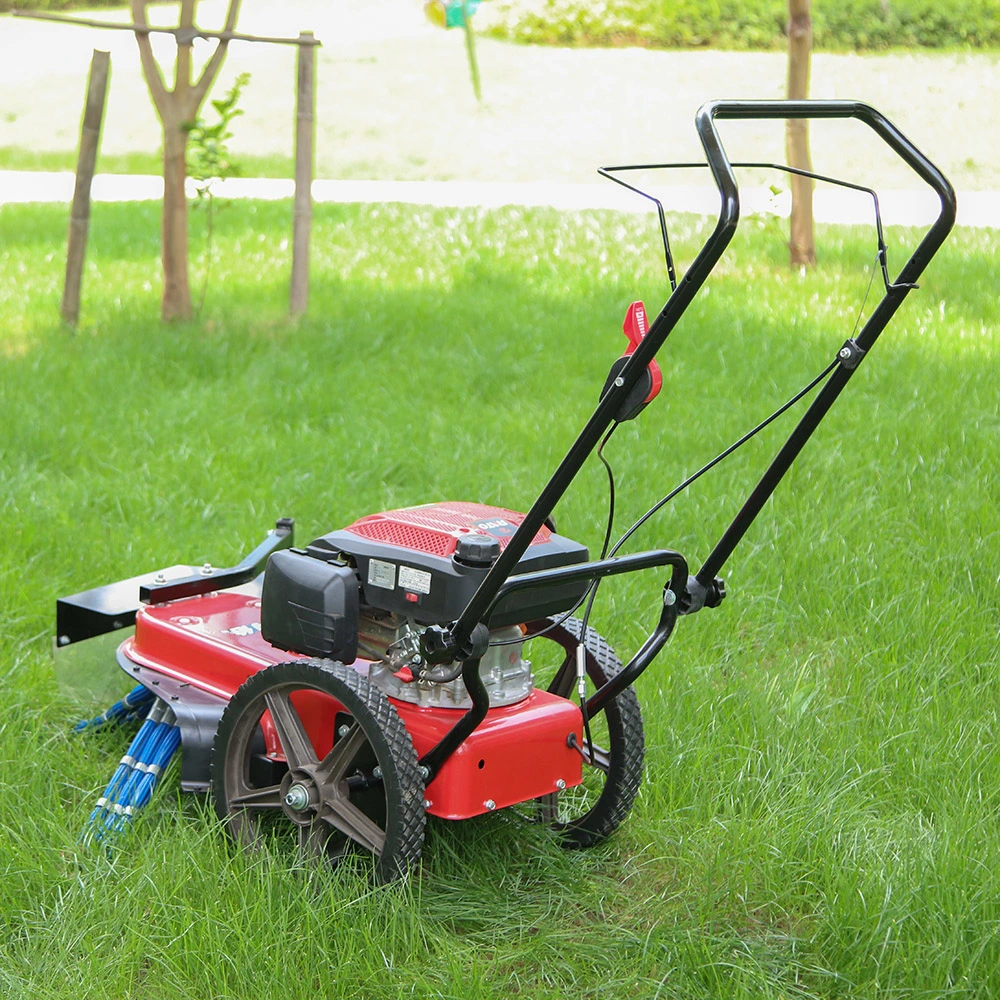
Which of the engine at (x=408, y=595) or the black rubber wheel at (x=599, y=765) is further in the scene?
the black rubber wheel at (x=599, y=765)

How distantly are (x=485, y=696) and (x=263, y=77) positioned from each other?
1982cm

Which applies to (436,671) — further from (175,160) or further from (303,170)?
(175,160)

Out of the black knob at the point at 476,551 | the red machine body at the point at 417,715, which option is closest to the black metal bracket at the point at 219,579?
the red machine body at the point at 417,715

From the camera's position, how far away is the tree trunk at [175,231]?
21.7 ft

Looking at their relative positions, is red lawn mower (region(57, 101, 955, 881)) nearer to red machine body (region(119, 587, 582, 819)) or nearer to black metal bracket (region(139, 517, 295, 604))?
red machine body (region(119, 587, 582, 819))

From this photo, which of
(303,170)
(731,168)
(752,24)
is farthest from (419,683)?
(752,24)

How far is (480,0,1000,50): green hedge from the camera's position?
66.5ft

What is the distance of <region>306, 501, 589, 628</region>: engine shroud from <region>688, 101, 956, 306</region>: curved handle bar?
734mm

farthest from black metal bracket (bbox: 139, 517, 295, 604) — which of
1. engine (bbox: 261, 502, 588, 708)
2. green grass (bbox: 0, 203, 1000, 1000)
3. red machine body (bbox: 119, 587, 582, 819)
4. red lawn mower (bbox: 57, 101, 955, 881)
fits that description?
engine (bbox: 261, 502, 588, 708)

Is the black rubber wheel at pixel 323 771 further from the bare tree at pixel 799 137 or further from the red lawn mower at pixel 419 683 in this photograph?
the bare tree at pixel 799 137

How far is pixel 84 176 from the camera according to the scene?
6363 millimetres

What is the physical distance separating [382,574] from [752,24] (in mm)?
19887

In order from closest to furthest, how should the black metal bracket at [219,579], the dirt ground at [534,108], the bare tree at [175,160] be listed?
the black metal bracket at [219,579] → the bare tree at [175,160] → the dirt ground at [534,108]

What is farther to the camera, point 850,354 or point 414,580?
point 414,580
